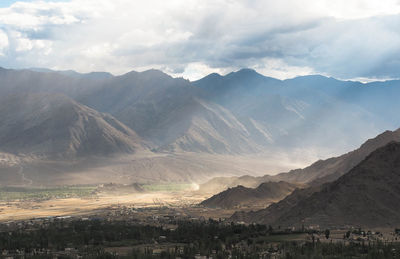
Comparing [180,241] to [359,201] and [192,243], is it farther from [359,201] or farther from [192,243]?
[359,201]

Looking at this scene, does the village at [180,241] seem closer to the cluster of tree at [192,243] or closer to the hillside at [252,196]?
the cluster of tree at [192,243]

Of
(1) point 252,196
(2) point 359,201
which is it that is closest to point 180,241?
(2) point 359,201

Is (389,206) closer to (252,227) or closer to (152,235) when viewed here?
(252,227)

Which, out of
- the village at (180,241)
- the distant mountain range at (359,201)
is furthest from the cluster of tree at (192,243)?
the distant mountain range at (359,201)

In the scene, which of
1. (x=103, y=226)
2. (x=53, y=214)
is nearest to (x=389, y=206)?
(x=103, y=226)

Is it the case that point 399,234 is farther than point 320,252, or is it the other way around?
point 399,234
